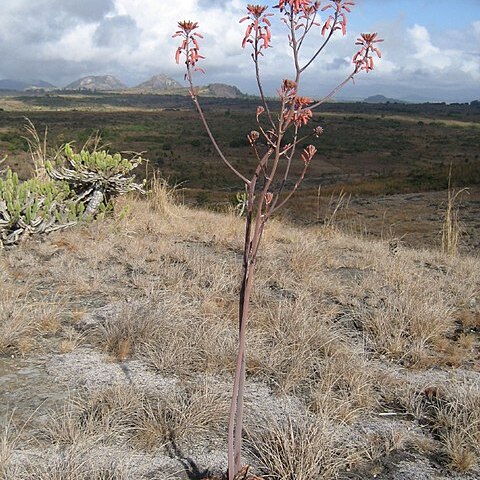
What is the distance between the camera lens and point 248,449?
2.51m

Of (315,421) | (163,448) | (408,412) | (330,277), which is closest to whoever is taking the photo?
(163,448)

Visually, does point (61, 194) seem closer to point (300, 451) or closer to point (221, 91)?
point (300, 451)

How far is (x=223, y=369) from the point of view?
320cm

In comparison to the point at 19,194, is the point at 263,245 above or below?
below

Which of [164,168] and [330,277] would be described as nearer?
[330,277]

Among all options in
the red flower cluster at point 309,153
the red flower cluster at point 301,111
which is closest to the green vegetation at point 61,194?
the red flower cluster at point 309,153

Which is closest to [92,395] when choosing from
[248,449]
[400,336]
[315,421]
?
[248,449]

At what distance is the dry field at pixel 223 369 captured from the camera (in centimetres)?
240

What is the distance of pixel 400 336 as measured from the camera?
369 centimetres

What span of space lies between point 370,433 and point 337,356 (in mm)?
693

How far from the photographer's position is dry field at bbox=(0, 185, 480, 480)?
240 centimetres

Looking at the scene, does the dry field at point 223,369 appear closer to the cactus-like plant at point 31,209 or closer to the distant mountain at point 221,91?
the cactus-like plant at point 31,209

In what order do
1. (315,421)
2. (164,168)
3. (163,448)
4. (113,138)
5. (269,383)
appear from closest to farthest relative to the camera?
1. (163,448)
2. (315,421)
3. (269,383)
4. (164,168)
5. (113,138)

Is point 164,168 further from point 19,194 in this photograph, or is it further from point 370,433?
point 370,433
